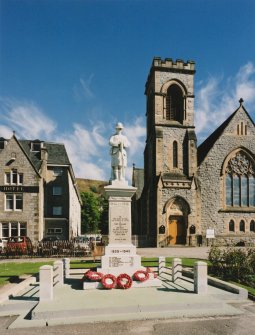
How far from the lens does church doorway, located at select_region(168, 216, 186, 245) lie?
32219 millimetres

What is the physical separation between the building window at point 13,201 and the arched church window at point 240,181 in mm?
22583

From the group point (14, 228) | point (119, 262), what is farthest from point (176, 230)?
point (119, 262)

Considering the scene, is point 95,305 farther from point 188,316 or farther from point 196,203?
point 196,203

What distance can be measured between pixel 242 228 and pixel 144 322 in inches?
1148

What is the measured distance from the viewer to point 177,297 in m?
9.52

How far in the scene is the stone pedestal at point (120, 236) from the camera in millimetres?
11562

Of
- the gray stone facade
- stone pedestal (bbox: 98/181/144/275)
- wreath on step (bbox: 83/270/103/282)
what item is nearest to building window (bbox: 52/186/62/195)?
the gray stone facade

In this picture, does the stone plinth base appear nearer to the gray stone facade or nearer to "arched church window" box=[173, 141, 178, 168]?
the gray stone facade

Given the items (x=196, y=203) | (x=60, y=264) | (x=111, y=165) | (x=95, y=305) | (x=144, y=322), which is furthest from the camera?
(x=196, y=203)

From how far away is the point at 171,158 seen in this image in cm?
3356

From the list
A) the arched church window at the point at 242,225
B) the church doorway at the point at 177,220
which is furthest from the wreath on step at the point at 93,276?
the arched church window at the point at 242,225

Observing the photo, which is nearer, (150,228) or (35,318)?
(35,318)

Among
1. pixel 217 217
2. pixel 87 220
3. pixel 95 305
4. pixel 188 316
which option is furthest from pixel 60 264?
pixel 87 220

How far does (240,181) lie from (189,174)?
6.56 meters
